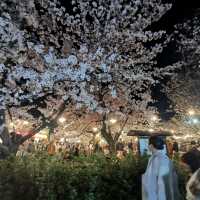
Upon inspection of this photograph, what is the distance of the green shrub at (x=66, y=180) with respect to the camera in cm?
695

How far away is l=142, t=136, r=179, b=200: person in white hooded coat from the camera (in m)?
5.98

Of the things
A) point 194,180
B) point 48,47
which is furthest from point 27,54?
point 194,180

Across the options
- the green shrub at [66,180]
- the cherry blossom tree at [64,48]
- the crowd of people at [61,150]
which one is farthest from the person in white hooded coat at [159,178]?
the cherry blossom tree at [64,48]

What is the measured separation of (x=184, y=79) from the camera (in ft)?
76.2

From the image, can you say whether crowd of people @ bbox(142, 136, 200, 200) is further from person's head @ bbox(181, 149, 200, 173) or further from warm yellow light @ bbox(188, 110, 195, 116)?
warm yellow light @ bbox(188, 110, 195, 116)

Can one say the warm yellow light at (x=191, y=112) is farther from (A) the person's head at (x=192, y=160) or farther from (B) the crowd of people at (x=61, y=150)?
(A) the person's head at (x=192, y=160)

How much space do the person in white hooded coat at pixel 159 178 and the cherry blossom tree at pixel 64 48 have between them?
16.9 ft

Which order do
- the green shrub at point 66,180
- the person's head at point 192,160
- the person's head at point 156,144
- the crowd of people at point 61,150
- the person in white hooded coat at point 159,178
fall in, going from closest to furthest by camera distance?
the person in white hooded coat at point 159,178 < the person's head at point 156,144 < the green shrub at point 66,180 < the crowd of people at point 61,150 < the person's head at point 192,160

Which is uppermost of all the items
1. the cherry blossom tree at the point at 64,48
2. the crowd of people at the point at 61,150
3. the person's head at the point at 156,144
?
the cherry blossom tree at the point at 64,48

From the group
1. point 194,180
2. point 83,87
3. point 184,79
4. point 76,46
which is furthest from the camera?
point 184,79

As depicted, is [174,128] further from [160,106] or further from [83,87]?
[83,87]

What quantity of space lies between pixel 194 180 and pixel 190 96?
21070 mm

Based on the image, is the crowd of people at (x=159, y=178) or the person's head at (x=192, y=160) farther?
the person's head at (x=192, y=160)

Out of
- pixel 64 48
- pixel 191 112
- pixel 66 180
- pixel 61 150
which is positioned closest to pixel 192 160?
pixel 66 180
